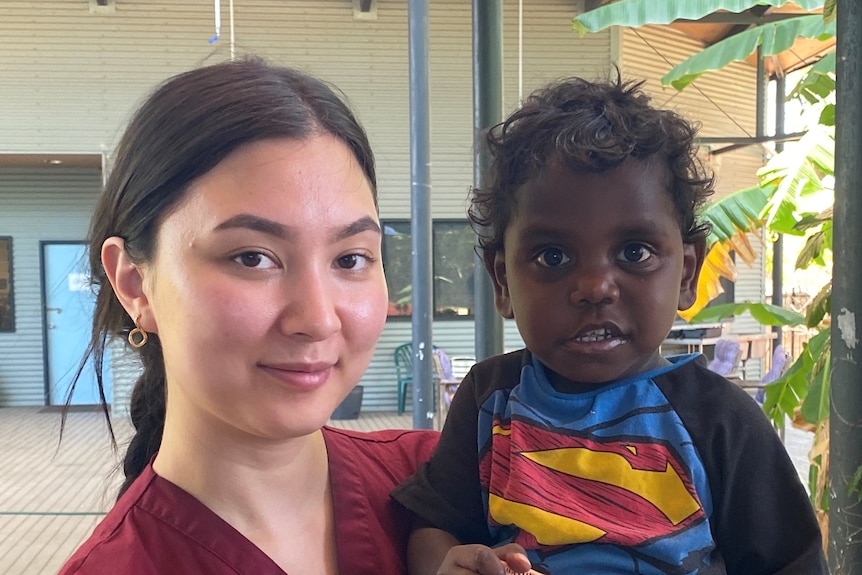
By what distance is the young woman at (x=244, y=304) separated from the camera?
990 millimetres

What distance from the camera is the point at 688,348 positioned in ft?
34.2

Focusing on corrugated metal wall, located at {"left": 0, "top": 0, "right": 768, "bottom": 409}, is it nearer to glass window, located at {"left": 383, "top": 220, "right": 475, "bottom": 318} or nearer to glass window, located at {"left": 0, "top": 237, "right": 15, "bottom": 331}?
glass window, located at {"left": 383, "top": 220, "right": 475, "bottom": 318}

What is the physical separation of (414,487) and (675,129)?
800mm

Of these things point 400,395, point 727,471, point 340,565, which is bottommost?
Answer: point 400,395

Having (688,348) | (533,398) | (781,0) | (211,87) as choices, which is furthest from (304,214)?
(688,348)

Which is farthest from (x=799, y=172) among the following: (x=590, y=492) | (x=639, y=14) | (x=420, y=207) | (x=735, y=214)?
(x=590, y=492)

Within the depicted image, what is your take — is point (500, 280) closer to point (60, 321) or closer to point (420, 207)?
point (420, 207)

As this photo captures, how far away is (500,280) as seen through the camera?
137 cm

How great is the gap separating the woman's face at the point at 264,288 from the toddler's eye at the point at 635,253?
428mm

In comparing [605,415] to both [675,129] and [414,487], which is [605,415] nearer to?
[414,487]

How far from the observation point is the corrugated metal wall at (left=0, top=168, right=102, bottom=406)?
1002 cm

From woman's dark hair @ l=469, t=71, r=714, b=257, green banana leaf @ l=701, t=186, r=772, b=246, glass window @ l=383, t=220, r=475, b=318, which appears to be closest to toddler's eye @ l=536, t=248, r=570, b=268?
woman's dark hair @ l=469, t=71, r=714, b=257

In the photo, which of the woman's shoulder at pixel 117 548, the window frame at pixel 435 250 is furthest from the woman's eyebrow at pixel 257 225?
the window frame at pixel 435 250

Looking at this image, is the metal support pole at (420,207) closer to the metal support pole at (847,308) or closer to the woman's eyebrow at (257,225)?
the metal support pole at (847,308)
